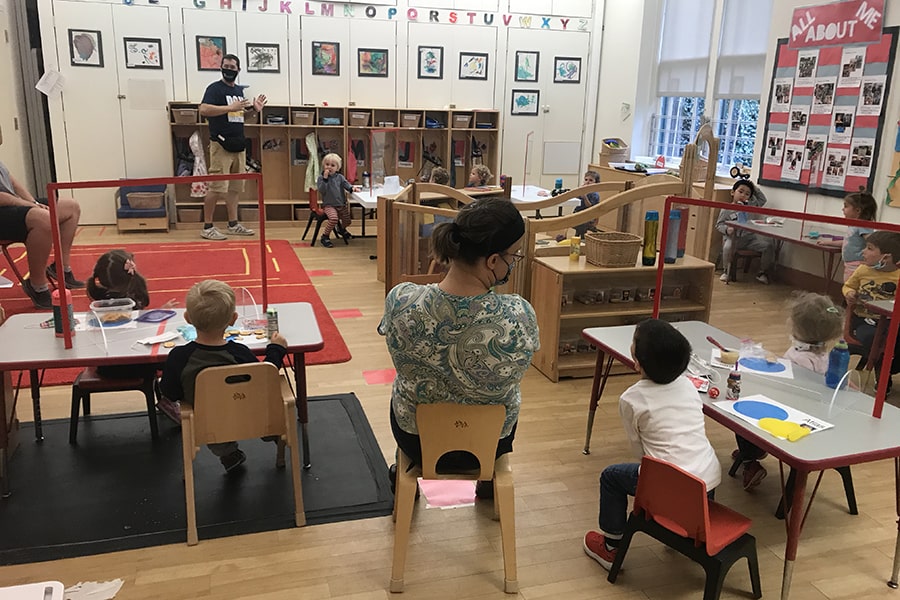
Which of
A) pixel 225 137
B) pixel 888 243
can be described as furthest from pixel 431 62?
pixel 888 243

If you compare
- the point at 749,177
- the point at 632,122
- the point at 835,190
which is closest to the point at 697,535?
the point at 835,190

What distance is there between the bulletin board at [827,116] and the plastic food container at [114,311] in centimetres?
585

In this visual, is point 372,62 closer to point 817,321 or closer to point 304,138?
point 304,138

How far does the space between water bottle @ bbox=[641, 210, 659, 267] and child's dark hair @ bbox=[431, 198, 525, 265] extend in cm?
227

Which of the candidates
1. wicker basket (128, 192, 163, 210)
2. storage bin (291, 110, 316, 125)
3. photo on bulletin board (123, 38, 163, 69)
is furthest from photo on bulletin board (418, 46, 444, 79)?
wicker basket (128, 192, 163, 210)

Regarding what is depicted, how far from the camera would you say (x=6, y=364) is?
8.98 ft

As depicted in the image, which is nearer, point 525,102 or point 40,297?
point 40,297

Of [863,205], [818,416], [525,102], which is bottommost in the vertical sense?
[818,416]

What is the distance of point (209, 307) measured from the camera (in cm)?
270

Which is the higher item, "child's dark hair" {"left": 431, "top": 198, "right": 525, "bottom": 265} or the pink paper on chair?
"child's dark hair" {"left": 431, "top": 198, "right": 525, "bottom": 265}

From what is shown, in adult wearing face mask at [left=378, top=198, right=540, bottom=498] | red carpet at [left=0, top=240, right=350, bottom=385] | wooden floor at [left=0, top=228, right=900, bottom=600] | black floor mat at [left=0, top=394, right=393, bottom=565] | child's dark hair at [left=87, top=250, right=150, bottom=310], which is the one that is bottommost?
wooden floor at [left=0, top=228, right=900, bottom=600]

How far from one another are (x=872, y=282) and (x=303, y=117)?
6963 mm

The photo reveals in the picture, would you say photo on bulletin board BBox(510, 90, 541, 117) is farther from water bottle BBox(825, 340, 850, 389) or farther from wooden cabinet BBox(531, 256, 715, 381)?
water bottle BBox(825, 340, 850, 389)

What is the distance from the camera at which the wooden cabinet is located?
14.3 ft
